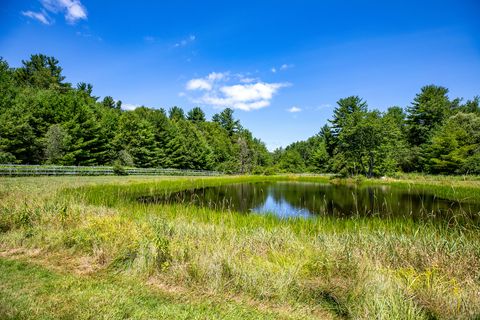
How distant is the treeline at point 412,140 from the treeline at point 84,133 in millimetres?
24432

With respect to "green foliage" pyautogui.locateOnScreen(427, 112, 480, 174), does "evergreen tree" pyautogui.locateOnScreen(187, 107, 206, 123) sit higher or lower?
higher

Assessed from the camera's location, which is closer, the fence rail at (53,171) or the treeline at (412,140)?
the fence rail at (53,171)

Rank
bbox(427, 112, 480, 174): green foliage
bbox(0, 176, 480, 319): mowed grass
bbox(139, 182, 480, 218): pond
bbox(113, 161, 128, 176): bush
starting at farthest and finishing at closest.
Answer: bbox(427, 112, 480, 174): green foliage → bbox(113, 161, 128, 176): bush → bbox(139, 182, 480, 218): pond → bbox(0, 176, 480, 319): mowed grass

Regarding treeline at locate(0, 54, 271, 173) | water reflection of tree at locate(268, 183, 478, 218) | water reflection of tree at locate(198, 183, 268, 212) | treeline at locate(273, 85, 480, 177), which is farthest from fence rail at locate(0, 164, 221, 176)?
treeline at locate(273, 85, 480, 177)

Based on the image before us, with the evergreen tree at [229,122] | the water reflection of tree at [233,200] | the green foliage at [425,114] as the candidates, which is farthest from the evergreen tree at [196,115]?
the water reflection of tree at [233,200]

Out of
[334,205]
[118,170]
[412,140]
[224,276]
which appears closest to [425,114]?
[412,140]

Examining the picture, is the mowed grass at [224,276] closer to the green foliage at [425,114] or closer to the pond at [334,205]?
the pond at [334,205]

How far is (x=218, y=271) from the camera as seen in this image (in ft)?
14.4

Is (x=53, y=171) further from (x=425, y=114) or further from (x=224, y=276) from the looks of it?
(x=425, y=114)

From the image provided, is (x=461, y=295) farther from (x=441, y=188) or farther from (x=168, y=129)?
(x=168, y=129)

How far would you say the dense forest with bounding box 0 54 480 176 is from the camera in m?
33.3

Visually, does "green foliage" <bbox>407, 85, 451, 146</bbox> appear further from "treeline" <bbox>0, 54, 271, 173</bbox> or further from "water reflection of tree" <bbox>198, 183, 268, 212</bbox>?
"water reflection of tree" <bbox>198, 183, 268, 212</bbox>

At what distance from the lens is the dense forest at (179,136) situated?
3328 centimetres

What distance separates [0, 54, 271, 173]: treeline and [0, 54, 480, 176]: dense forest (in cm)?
13
